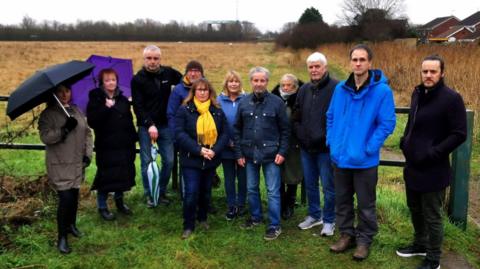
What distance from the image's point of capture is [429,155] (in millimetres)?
3760

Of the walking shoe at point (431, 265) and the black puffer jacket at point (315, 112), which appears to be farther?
the black puffer jacket at point (315, 112)

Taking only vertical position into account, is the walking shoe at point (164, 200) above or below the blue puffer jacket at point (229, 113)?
below

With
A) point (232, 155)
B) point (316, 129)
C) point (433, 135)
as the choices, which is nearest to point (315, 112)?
point (316, 129)

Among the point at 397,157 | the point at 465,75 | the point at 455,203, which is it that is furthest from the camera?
the point at 465,75

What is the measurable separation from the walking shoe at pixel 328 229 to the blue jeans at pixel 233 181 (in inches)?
37.5

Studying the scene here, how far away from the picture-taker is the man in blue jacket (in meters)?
3.95

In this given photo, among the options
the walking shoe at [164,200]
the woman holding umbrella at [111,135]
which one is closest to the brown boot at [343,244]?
the walking shoe at [164,200]

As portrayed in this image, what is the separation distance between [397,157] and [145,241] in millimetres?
5628

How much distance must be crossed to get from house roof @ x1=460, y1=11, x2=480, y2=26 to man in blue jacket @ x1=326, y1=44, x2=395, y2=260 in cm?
8237

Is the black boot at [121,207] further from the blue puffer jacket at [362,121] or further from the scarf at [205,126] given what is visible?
the blue puffer jacket at [362,121]

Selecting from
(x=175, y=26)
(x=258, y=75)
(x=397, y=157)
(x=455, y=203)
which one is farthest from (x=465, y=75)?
(x=175, y=26)

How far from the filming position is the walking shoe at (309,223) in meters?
4.90

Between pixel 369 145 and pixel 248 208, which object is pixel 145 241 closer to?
pixel 248 208

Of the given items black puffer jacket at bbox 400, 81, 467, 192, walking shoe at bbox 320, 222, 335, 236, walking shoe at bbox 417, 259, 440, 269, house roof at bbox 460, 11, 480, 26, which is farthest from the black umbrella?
house roof at bbox 460, 11, 480, 26
